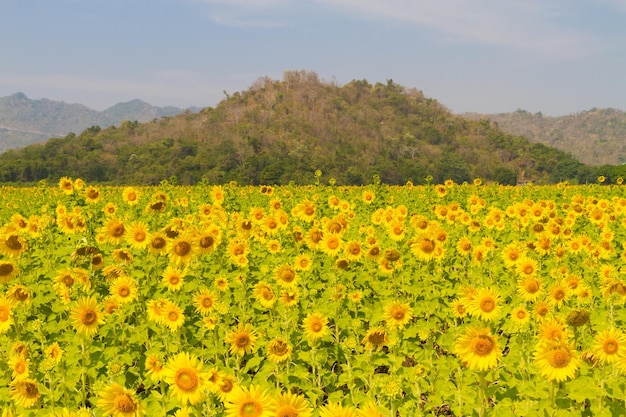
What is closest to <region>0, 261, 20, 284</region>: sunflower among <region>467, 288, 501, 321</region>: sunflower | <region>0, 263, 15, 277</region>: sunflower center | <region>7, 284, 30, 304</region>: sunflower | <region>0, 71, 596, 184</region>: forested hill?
<region>0, 263, 15, 277</region>: sunflower center

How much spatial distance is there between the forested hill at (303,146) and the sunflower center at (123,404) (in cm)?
5343

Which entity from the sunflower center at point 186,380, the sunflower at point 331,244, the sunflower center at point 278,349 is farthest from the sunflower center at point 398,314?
the sunflower center at point 186,380

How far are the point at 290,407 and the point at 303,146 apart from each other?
381 ft

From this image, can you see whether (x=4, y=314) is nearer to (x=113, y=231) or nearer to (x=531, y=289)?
(x=113, y=231)

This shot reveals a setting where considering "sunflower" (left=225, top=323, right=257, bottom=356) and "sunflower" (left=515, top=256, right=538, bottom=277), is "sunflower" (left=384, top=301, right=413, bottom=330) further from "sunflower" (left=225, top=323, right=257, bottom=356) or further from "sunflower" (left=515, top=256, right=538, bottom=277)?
"sunflower" (left=515, top=256, right=538, bottom=277)

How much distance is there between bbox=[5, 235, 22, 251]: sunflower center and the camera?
20.2ft

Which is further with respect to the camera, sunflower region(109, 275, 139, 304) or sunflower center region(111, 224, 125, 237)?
sunflower center region(111, 224, 125, 237)

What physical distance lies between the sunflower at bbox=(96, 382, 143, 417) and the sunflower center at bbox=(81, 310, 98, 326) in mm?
2044

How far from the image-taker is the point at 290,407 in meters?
2.12

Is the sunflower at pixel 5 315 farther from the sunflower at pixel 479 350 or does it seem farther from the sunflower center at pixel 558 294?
the sunflower center at pixel 558 294

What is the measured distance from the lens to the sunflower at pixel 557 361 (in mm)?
3521

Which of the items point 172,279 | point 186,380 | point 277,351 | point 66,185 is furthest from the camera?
point 66,185

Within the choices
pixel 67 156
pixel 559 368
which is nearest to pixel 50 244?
pixel 559 368

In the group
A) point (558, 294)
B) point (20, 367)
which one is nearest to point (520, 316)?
point (558, 294)
